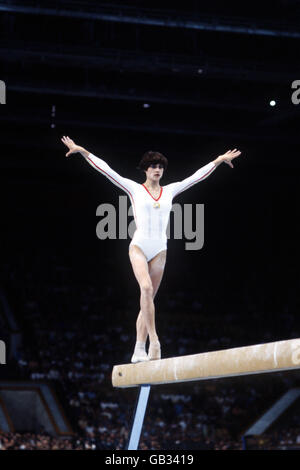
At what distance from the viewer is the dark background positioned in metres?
16.5

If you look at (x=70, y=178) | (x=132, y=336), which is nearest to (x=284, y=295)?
(x=132, y=336)

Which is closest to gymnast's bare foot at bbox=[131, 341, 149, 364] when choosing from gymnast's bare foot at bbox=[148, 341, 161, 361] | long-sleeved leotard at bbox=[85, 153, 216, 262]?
gymnast's bare foot at bbox=[148, 341, 161, 361]

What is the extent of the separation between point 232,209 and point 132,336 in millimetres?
7356

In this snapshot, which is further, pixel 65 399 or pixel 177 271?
pixel 177 271

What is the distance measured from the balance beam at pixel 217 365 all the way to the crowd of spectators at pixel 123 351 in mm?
12052

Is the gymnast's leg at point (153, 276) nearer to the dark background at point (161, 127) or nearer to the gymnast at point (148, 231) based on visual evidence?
the gymnast at point (148, 231)

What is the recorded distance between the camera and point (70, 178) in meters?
28.9

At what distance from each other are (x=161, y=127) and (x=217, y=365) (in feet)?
51.8

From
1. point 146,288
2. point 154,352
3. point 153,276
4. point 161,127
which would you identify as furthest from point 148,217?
point 161,127

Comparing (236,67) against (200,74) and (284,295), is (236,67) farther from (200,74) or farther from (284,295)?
Result: (284,295)

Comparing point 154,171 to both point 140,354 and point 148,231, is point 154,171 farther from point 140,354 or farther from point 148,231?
point 140,354

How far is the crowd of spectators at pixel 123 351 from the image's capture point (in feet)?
69.0

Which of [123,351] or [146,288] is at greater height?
[123,351]

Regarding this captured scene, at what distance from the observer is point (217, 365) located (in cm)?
558
